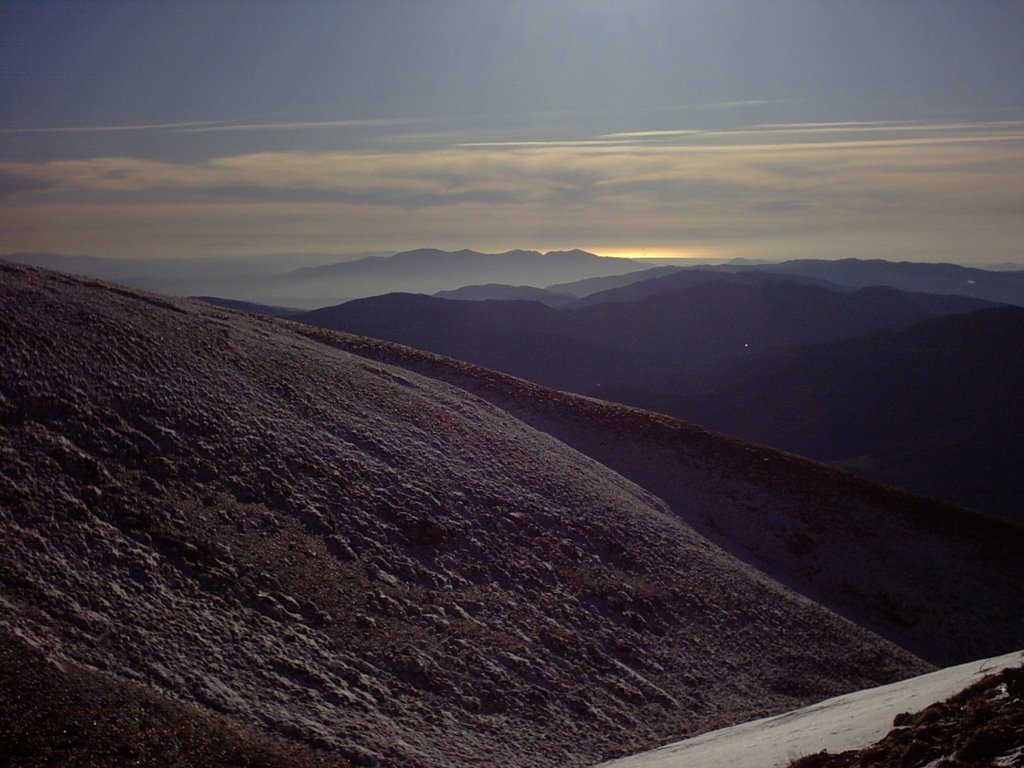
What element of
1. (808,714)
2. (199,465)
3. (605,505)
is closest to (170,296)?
(199,465)

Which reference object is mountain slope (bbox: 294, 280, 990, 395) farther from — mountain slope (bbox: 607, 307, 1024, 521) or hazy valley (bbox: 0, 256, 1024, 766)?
hazy valley (bbox: 0, 256, 1024, 766)

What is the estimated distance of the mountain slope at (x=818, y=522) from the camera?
28.5 m

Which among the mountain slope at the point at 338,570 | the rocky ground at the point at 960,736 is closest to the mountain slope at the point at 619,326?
the mountain slope at the point at 338,570

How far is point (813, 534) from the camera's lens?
3161cm

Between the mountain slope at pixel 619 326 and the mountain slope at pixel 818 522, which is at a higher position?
the mountain slope at pixel 619 326

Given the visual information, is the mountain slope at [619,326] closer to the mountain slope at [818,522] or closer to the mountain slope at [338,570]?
the mountain slope at [818,522]

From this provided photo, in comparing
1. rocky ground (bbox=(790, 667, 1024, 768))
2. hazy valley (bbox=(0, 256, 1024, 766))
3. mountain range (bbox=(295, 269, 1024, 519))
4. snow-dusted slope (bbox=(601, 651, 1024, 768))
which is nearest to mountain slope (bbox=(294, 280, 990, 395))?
mountain range (bbox=(295, 269, 1024, 519))

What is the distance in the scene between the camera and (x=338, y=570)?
59.5 feet

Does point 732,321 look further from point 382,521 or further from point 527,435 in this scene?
point 382,521

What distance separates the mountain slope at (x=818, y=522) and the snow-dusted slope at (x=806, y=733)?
1197cm

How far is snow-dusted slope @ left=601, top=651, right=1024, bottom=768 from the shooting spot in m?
11.9

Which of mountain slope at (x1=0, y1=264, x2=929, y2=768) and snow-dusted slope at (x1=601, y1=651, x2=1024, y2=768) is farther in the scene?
mountain slope at (x1=0, y1=264, x2=929, y2=768)

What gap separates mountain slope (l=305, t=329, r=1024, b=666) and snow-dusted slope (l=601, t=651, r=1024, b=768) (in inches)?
471

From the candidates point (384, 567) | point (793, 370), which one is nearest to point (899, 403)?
point (793, 370)
